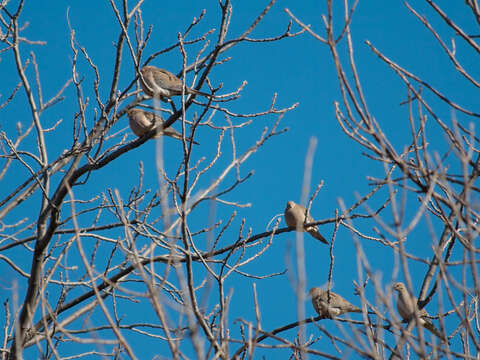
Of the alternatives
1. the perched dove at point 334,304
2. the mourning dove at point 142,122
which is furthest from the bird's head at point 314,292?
the mourning dove at point 142,122

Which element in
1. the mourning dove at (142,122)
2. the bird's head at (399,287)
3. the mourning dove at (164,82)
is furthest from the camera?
the mourning dove at (142,122)

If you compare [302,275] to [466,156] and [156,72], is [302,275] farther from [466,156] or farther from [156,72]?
[156,72]

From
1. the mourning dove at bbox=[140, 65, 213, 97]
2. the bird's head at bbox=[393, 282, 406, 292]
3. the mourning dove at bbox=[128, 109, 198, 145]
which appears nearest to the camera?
the mourning dove at bbox=[140, 65, 213, 97]

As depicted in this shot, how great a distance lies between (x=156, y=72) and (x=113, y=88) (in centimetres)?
230

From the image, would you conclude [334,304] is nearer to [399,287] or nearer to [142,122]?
[399,287]

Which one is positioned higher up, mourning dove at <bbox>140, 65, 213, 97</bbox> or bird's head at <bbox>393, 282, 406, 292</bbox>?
mourning dove at <bbox>140, 65, 213, 97</bbox>

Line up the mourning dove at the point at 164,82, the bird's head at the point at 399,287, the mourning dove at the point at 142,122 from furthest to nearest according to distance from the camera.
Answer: the mourning dove at the point at 142,122 → the bird's head at the point at 399,287 → the mourning dove at the point at 164,82

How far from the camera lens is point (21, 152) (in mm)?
5793

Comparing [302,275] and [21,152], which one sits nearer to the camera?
[302,275]

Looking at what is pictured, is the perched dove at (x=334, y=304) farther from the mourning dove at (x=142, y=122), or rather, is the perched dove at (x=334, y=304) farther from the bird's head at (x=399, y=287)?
the mourning dove at (x=142, y=122)

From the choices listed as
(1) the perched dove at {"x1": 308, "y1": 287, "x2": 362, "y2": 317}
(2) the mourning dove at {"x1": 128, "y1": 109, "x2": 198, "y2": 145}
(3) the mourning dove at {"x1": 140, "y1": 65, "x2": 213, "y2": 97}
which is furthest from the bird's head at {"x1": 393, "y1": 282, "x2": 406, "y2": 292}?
(3) the mourning dove at {"x1": 140, "y1": 65, "x2": 213, "y2": 97}

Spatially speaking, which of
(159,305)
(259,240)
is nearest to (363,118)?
(159,305)

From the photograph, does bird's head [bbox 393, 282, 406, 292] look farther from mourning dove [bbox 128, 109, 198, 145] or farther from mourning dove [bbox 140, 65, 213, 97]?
mourning dove [bbox 140, 65, 213, 97]

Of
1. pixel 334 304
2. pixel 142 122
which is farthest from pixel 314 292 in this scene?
pixel 142 122
